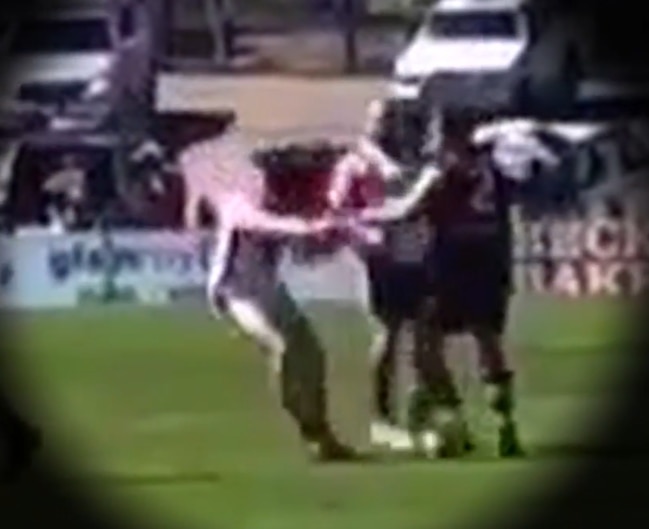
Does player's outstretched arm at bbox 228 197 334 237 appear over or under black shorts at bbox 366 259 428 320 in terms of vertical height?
over

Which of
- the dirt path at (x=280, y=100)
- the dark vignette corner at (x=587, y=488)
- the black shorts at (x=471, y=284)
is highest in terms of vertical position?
the dirt path at (x=280, y=100)

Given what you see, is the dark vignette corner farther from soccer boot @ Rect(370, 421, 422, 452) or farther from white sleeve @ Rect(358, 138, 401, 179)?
white sleeve @ Rect(358, 138, 401, 179)

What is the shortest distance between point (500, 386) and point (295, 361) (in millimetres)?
236

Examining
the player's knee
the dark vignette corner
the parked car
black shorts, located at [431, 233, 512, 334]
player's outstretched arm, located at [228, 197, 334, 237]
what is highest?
the parked car

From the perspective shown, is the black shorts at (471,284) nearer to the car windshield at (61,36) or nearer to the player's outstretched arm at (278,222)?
the player's outstretched arm at (278,222)

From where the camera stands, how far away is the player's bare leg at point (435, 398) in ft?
29.3

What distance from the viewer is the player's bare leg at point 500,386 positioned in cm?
893

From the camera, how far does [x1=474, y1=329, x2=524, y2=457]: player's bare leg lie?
8.93 m

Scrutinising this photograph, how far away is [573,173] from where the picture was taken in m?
8.95

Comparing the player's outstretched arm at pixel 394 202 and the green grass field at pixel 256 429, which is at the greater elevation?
the player's outstretched arm at pixel 394 202

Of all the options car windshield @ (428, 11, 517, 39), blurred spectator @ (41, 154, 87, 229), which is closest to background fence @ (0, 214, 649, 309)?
blurred spectator @ (41, 154, 87, 229)

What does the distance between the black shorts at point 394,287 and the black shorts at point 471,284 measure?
2cm

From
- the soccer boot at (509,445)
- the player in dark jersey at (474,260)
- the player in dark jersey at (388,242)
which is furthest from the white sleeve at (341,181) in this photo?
the soccer boot at (509,445)

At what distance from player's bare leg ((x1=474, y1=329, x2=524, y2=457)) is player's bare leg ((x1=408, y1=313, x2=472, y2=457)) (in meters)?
0.04
